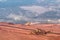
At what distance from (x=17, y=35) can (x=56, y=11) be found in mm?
9209

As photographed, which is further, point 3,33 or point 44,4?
point 44,4

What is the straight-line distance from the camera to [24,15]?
15.8m

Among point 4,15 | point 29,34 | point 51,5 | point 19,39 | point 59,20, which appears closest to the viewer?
point 19,39

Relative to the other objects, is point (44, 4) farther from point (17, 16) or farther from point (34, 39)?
point (34, 39)

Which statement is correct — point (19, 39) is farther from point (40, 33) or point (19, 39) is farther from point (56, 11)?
point (56, 11)

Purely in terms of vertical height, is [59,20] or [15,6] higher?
[15,6]

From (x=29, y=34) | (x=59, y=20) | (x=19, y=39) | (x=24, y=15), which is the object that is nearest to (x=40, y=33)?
(x=29, y=34)

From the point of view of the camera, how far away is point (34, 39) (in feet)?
22.1

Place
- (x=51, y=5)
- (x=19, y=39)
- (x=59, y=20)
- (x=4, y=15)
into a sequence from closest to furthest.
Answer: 1. (x=19, y=39)
2. (x=59, y=20)
3. (x=4, y=15)
4. (x=51, y=5)

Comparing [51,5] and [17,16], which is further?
[51,5]

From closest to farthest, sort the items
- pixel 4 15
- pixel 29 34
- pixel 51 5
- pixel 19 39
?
1. pixel 19 39
2. pixel 29 34
3. pixel 4 15
4. pixel 51 5

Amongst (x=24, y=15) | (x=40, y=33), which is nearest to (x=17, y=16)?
(x=24, y=15)

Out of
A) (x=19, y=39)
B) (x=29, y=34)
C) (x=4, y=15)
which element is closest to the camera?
(x=19, y=39)

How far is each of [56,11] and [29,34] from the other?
8965 mm
